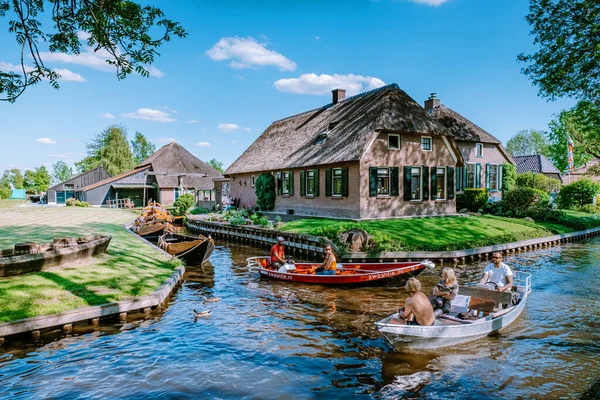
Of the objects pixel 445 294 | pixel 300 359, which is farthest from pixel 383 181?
pixel 300 359

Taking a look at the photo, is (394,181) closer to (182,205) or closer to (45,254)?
(45,254)

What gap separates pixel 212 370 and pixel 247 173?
2661cm

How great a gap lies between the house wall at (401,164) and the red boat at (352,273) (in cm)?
805

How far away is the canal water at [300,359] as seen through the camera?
6.18 meters

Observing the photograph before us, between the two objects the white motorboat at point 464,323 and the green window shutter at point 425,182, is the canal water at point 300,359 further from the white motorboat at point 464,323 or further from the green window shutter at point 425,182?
the green window shutter at point 425,182

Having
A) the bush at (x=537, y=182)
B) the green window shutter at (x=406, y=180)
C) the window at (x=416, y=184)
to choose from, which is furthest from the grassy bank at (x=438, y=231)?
the bush at (x=537, y=182)

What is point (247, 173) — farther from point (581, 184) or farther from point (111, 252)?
point (581, 184)

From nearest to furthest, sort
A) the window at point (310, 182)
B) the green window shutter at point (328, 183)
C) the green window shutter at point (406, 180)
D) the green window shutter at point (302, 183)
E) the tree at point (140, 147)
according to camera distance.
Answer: the green window shutter at point (406, 180)
the green window shutter at point (328, 183)
the window at point (310, 182)
the green window shutter at point (302, 183)
the tree at point (140, 147)

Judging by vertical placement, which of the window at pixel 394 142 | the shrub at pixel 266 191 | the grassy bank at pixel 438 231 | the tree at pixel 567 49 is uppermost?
the tree at pixel 567 49

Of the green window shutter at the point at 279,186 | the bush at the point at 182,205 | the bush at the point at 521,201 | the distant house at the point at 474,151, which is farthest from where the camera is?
the bush at the point at 182,205

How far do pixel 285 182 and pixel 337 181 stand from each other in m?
6.01

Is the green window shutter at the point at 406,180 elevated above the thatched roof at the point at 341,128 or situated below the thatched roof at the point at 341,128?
below

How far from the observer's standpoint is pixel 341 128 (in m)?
24.6

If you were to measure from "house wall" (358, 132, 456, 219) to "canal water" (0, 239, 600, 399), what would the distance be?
10.5 m
